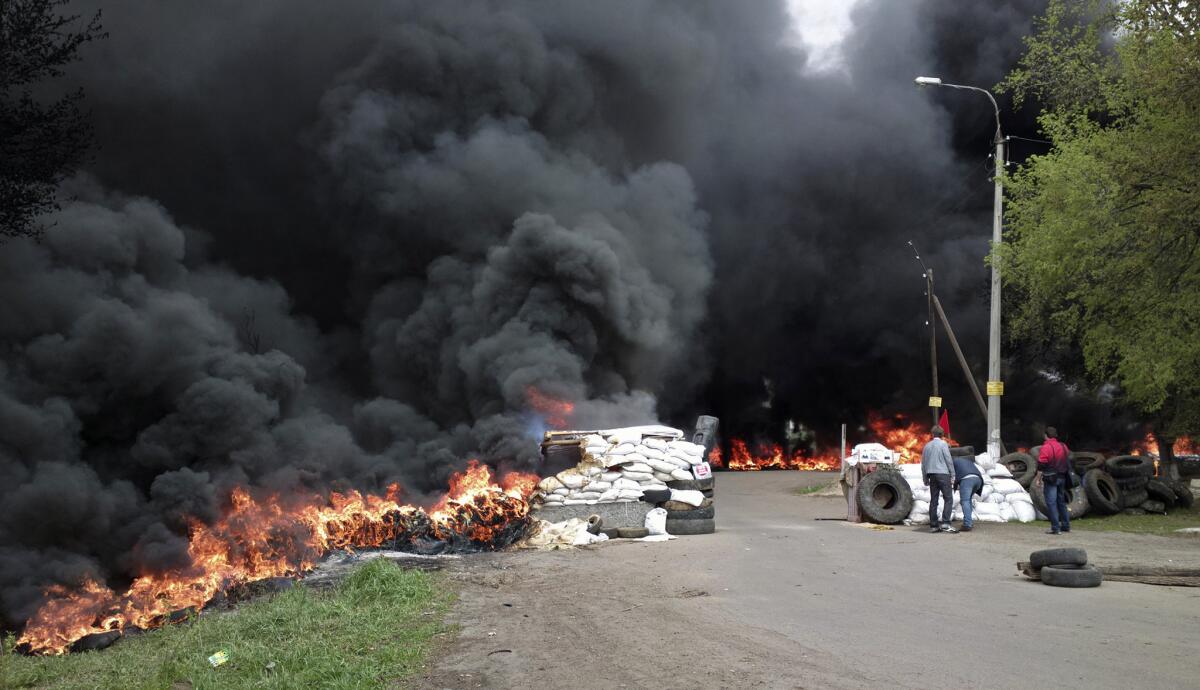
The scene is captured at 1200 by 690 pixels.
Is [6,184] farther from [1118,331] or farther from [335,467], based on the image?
[1118,331]

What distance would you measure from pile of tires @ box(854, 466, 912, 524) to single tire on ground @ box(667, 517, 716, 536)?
338 centimetres

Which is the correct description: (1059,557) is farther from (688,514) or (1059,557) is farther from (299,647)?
(299,647)

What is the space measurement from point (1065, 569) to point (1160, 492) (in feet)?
33.7

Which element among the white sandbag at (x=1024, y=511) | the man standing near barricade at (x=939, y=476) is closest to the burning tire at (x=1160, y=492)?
the white sandbag at (x=1024, y=511)

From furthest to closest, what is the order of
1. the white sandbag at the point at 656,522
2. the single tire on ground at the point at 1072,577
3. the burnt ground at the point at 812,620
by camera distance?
the white sandbag at the point at 656,522 < the single tire on ground at the point at 1072,577 < the burnt ground at the point at 812,620

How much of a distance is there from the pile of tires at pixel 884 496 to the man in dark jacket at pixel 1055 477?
7.47 feet

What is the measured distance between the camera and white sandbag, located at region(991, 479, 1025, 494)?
597 inches

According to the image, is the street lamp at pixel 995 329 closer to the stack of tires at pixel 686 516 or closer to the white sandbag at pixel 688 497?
the stack of tires at pixel 686 516

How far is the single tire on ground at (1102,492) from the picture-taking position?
15.2m

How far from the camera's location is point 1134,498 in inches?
616

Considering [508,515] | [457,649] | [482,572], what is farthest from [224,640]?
[508,515]

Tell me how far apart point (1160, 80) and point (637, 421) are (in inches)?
540

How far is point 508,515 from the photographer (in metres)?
14.1

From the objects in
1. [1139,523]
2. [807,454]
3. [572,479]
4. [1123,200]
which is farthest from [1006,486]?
[807,454]
